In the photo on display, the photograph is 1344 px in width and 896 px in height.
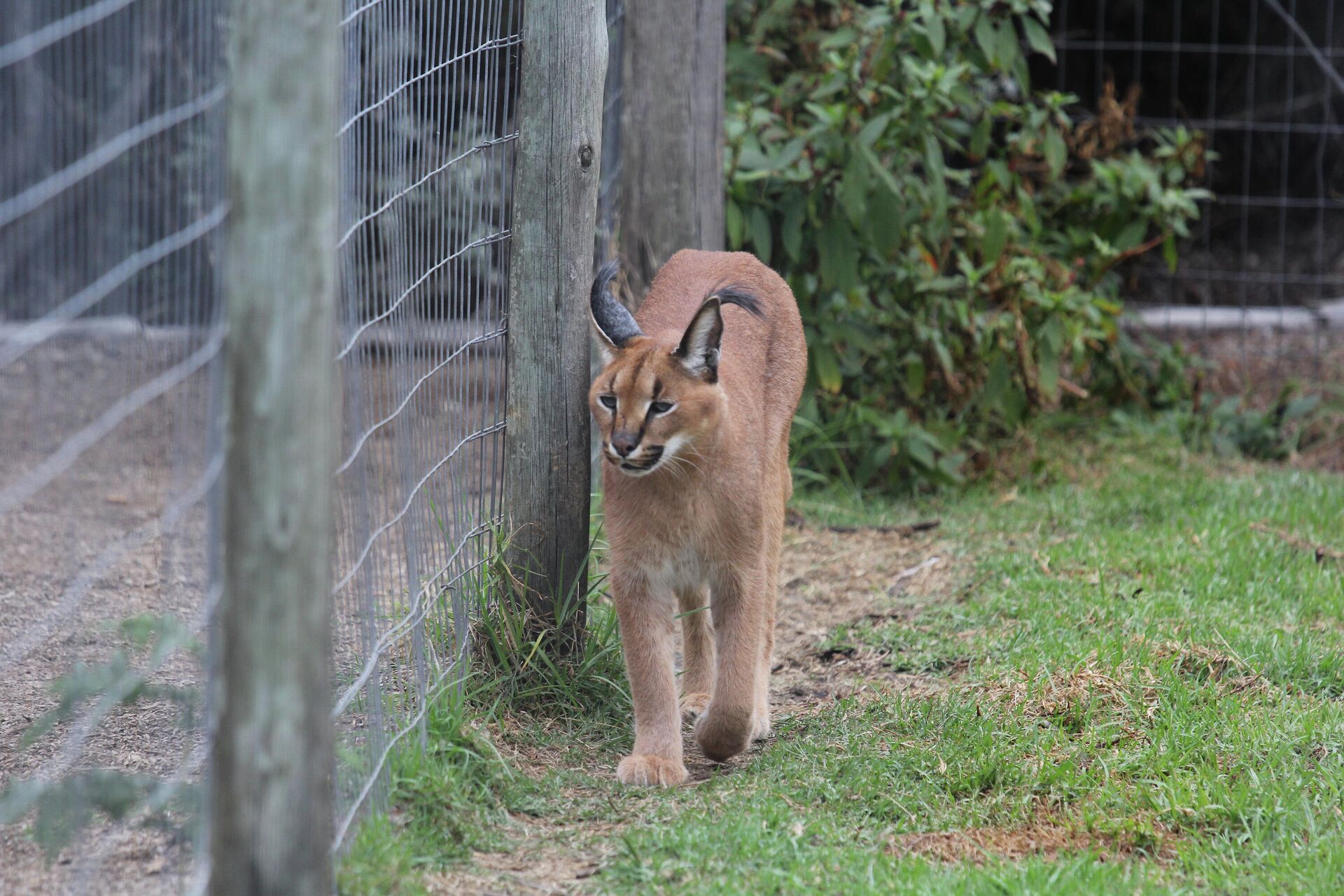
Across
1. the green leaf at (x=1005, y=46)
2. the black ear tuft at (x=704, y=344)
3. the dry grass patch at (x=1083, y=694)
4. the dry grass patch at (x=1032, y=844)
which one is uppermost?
the green leaf at (x=1005, y=46)

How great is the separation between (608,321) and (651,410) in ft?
1.12

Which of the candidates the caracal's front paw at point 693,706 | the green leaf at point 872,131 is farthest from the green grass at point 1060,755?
the green leaf at point 872,131

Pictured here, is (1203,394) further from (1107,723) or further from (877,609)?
(1107,723)

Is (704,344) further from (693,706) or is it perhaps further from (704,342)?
(693,706)

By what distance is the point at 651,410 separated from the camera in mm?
3438

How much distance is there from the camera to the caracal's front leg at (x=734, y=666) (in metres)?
3.47

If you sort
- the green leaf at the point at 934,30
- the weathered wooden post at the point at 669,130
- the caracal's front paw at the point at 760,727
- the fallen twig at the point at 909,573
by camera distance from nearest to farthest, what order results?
the caracal's front paw at the point at 760,727
the fallen twig at the point at 909,573
the weathered wooden post at the point at 669,130
the green leaf at the point at 934,30

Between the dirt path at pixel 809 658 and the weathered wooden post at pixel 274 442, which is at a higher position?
the weathered wooden post at pixel 274 442

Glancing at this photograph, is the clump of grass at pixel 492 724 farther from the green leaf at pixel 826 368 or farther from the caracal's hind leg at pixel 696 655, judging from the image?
the green leaf at pixel 826 368

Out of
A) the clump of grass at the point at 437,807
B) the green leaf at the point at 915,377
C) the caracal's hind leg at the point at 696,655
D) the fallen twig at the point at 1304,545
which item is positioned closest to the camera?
the clump of grass at the point at 437,807

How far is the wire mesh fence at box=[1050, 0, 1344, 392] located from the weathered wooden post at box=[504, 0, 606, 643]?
15.7 ft

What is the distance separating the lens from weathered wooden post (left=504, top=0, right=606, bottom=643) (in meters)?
3.64

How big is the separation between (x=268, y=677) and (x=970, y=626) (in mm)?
2910

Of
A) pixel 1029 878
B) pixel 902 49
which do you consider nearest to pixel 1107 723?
pixel 1029 878
